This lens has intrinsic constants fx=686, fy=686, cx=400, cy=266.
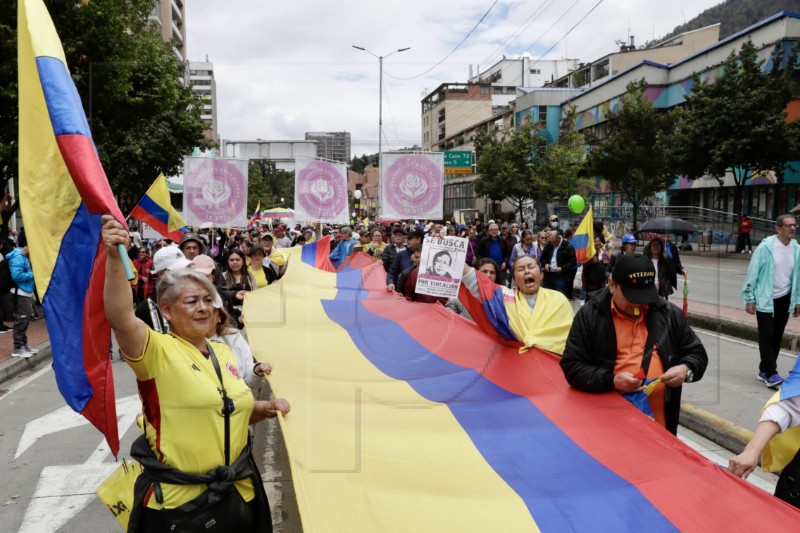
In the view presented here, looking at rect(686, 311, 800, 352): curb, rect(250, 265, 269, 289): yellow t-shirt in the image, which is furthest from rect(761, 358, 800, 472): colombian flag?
rect(686, 311, 800, 352): curb

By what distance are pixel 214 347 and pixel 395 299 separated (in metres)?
5.75

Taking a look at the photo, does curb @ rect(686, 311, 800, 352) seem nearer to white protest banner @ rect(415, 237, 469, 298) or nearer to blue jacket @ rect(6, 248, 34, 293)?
white protest banner @ rect(415, 237, 469, 298)

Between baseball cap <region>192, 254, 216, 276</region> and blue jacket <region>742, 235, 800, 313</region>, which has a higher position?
baseball cap <region>192, 254, 216, 276</region>

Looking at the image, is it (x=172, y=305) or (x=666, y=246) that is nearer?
(x=172, y=305)

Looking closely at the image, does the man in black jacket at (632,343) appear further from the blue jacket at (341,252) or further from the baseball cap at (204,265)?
the blue jacket at (341,252)

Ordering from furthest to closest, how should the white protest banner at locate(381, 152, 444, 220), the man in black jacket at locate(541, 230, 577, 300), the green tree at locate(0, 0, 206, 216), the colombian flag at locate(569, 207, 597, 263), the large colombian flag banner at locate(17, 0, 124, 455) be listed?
1. the white protest banner at locate(381, 152, 444, 220)
2. the green tree at locate(0, 0, 206, 216)
3. the man in black jacket at locate(541, 230, 577, 300)
4. the colombian flag at locate(569, 207, 597, 263)
5. the large colombian flag banner at locate(17, 0, 124, 455)

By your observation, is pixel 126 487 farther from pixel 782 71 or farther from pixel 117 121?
pixel 782 71

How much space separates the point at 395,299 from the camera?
8.90 m

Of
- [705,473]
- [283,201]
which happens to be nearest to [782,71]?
[705,473]

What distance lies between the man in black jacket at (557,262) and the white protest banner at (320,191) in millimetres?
5855

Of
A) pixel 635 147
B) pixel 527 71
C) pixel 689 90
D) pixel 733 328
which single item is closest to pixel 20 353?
pixel 733 328

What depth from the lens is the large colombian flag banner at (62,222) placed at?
268cm

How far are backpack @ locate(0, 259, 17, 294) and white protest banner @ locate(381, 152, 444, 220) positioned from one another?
6.89 meters

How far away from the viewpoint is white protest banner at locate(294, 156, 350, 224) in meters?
16.8
